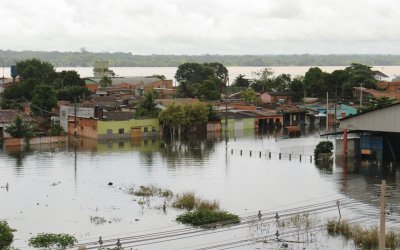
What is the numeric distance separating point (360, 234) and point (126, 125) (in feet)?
103

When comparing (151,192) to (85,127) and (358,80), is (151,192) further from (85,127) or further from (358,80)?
(358,80)

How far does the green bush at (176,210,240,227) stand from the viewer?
23.7 metres

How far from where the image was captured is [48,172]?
116 ft

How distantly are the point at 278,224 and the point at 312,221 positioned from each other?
3.96 ft

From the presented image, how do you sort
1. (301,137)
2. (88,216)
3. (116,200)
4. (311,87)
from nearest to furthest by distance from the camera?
(88,216), (116,200), (301,137), (311,87)

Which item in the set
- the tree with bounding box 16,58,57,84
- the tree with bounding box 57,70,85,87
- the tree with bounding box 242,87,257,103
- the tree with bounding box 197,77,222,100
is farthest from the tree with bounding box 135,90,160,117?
the tree with bounding box 16,58,57,84

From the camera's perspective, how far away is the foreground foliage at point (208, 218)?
23.6 m

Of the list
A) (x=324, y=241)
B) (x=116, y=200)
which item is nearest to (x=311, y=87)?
(x=116, y=200)

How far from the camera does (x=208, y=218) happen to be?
2388 cm

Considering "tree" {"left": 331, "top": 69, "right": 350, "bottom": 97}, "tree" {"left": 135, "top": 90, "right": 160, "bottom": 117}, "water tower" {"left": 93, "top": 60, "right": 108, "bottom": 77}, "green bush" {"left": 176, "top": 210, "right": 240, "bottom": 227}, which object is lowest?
"green bush" {"left": 176, "top": 210, "right": 240, "bottom": 227}

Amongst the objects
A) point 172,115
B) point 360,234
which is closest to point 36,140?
point 172,115

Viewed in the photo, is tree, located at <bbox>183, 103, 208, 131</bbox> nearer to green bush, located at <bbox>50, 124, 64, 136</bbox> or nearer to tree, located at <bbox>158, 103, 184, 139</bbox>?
tree, located at <bbox>158, 103, 184, 139</bbox>

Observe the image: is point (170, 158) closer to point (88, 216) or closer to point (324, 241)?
point (88, 216)

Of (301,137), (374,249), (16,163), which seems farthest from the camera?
(301,137)
